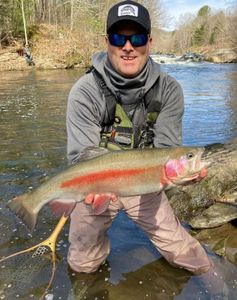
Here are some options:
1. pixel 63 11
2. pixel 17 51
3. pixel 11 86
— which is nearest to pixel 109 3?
pixel 63 11

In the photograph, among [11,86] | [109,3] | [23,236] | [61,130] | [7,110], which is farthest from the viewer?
[109,3]

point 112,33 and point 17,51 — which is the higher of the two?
point 112,33

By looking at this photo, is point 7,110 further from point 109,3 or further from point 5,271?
point 109,3

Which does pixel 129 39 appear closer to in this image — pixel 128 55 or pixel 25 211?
pixel 128 55

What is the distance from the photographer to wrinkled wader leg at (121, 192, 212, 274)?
3834 mm

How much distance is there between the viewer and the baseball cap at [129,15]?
352 centimetres

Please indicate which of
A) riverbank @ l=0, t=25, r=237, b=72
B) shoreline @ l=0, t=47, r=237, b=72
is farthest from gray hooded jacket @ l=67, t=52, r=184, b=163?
riverbank @ l=0, t=25, r=237, b=72

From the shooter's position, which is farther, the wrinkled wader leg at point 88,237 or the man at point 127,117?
the wrinkled wader leg at point 88,237

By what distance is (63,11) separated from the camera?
1889 inches

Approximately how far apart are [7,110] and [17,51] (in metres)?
23.6

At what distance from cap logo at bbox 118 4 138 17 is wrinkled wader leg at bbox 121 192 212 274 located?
1608mm

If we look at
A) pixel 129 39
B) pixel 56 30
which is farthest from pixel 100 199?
pixel 56 30

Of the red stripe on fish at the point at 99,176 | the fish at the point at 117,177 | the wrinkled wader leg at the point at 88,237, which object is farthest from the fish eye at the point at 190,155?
the wrinkled wader leg at the point at 88,237

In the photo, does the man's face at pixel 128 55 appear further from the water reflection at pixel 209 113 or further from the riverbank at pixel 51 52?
the riverbank at pixel 51 52
